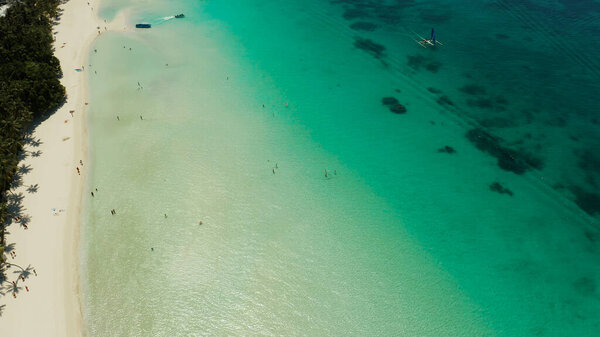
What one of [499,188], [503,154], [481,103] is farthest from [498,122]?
[499,188]

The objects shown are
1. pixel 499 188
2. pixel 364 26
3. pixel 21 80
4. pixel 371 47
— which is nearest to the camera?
pixel 499 188

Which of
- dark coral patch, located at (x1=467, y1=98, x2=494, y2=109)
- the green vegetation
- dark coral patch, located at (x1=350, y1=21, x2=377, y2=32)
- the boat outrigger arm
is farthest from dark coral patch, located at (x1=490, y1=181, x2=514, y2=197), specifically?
Answer: the green vegetation

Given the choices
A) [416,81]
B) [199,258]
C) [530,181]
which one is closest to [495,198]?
[530,181]

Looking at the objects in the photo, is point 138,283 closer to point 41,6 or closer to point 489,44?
point 41,6

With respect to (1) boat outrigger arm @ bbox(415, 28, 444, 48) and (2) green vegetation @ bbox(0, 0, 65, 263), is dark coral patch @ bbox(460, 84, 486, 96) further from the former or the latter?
(2) green vegetation @ bbox(0, 0, 65, 263)

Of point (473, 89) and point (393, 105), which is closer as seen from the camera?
point (393, 105)

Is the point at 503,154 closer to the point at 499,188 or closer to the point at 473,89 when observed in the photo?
the point at 499,188

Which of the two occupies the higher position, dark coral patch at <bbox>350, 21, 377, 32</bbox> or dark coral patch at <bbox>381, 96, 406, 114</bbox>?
dark coral patch at <bbox>350, 21, 377, 32</bbox>
